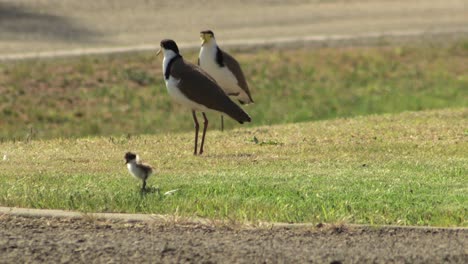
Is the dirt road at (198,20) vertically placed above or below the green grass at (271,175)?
above

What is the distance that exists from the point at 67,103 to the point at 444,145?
9549mm

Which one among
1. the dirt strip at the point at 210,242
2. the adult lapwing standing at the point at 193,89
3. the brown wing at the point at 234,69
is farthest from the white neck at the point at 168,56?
the dirt strip at the point at 210,242

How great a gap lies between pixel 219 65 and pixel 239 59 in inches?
356

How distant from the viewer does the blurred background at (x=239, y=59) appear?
22172 millimetres

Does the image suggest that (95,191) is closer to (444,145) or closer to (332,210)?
(332,210)

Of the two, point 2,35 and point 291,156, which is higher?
point 2,35

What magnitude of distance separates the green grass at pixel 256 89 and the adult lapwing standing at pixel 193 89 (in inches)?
221

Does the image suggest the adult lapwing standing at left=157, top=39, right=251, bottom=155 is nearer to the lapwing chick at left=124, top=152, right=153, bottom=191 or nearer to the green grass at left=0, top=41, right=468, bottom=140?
the lapwing chick at left=124, top=152, right=153, bottom=191

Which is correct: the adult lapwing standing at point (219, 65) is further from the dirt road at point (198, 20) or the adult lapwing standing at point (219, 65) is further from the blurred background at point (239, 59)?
the dirt road at point (198, 20)

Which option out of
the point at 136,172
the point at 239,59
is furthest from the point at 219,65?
the point at 239,59

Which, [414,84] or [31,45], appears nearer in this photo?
[414,84]

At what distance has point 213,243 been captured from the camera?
9344 millimetres

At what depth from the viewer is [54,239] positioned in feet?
31.3

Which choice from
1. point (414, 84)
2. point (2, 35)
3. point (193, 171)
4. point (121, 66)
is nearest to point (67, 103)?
point (121, 66)
